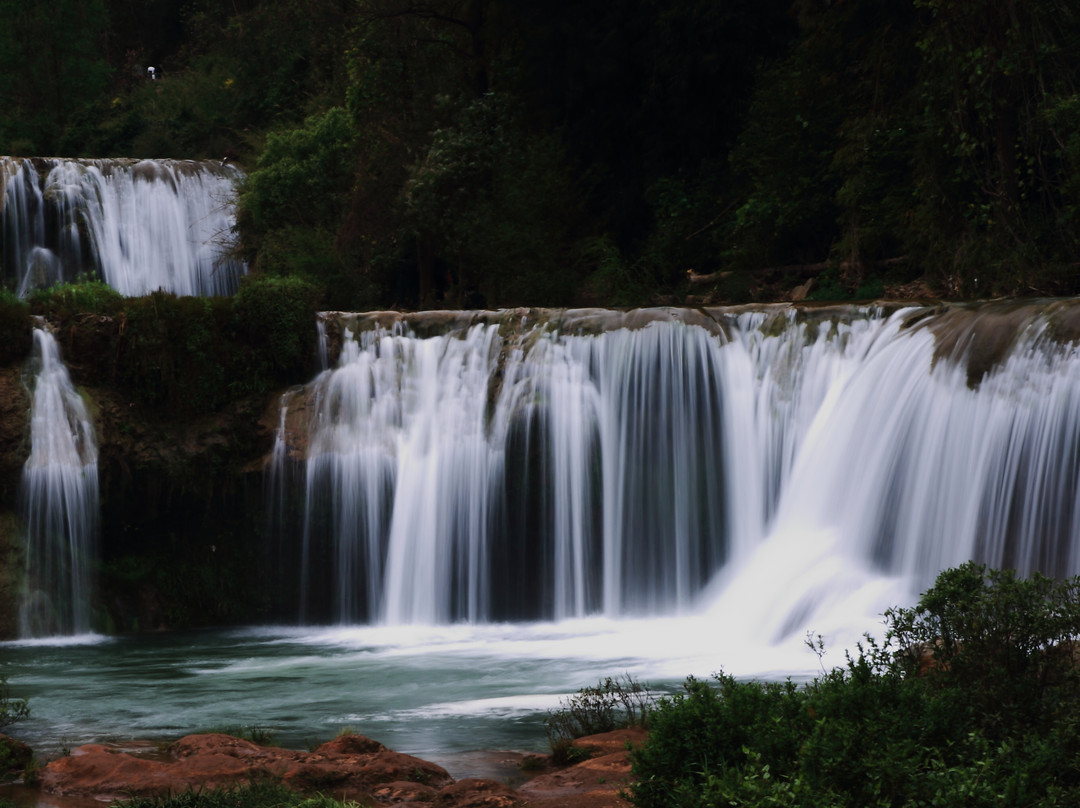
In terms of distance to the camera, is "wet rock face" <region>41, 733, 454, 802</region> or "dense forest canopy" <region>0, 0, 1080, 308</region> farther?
"dense forest canopy" <region>0, 0, 1080, 308</region>

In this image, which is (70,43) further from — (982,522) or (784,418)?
(982,522)

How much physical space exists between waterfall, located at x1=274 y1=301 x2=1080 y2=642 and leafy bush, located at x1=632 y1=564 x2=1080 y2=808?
20.1 ft

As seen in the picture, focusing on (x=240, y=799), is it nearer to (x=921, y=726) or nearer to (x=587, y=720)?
(x=587, y=720)

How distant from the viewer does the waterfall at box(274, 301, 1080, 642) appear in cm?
1343

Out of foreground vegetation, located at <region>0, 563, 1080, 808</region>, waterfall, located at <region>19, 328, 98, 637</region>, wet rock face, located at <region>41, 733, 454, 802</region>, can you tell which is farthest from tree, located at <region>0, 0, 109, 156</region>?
foreground vegetation, located at <region>0, 563, 1080, 808</region>

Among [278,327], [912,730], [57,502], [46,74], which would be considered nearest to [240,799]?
[912,730]

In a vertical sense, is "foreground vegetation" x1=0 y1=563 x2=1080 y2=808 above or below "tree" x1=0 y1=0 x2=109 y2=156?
below

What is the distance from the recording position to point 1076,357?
12.6 m

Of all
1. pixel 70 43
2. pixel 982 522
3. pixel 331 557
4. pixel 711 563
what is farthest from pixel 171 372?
pixel 70 43

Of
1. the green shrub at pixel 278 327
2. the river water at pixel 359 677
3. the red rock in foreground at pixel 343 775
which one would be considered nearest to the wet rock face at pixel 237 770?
the red rock in foreground at pixel 343 775

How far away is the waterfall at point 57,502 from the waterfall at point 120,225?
10.5 m

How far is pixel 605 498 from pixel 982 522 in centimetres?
511

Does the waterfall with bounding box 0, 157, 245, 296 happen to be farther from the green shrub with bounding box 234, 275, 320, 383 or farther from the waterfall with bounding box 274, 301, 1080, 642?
the waterfall with bounding box 274, 301, 1080, 642

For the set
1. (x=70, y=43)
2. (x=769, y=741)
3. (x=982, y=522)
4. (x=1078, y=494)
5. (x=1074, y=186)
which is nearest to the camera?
(x=769, y=741)
